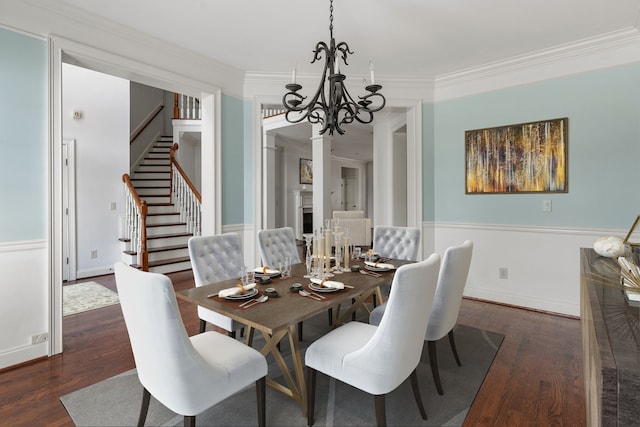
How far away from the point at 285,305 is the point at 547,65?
374cm

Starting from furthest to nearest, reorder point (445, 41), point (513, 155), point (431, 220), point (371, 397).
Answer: point (431, 220), point (513, 155), point (445, 41), point (371, 397)

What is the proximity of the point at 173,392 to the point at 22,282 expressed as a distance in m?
1.96

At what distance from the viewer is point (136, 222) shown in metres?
5.27

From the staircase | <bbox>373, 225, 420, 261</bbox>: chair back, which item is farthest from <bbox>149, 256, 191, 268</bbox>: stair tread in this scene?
<bbox>373, 225, 420, 261</bbox>: chair back

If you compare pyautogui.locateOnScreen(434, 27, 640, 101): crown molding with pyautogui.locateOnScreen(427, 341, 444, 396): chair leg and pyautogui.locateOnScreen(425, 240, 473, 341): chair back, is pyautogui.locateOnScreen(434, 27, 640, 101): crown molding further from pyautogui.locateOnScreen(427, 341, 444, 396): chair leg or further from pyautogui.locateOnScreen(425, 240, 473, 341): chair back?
pyautogui.locateOnScreen(427, 341, 444, 396): chair leg

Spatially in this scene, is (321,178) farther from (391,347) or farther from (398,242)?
(391,347)

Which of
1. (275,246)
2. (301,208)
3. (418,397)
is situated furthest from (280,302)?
(301,208)

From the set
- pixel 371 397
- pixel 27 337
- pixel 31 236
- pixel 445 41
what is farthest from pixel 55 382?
pixel 445 41

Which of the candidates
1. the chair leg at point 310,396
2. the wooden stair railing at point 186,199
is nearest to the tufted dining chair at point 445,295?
the chair leg at point 310,396

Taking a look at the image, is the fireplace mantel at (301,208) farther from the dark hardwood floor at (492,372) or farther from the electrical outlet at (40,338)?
the electrical outlet at (40,338)

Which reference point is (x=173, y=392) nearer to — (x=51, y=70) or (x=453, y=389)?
(x=453, y=389)

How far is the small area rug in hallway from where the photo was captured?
366 centimetres

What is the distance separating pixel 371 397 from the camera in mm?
2025

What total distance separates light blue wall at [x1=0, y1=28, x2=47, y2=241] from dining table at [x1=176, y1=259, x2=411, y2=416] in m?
1.50
